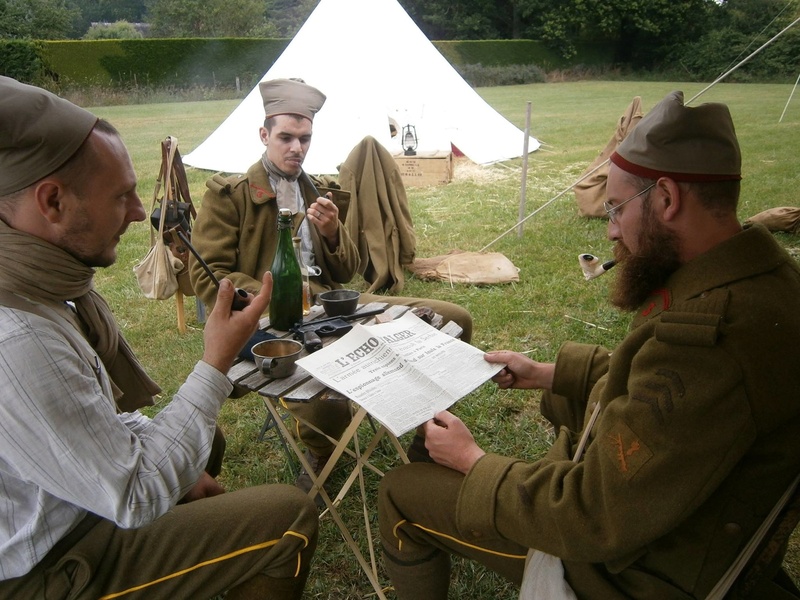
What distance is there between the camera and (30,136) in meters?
1.35

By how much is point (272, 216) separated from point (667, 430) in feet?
8.44

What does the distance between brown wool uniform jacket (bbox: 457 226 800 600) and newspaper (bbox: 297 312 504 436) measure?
350 mm

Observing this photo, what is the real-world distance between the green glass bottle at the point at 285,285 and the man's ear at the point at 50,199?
0.99m

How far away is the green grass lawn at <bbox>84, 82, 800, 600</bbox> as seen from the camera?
10.4 feet

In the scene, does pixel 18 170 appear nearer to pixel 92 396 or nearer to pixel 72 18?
pixel 92 396

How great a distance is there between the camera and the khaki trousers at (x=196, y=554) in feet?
4.86

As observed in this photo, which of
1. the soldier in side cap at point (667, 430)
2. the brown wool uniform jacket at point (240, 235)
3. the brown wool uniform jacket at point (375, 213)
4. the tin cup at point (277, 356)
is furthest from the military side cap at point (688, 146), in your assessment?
the brown wool uniform jacket at point (375, 213)

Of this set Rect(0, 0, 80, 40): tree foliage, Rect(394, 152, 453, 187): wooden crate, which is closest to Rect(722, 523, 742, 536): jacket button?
Rect(394, 152, 453, 187): wooden crate

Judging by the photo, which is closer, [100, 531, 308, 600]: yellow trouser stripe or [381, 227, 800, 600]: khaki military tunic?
[381, 227, 800, 600]: khaki military tunic

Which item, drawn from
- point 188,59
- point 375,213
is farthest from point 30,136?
point 188,59

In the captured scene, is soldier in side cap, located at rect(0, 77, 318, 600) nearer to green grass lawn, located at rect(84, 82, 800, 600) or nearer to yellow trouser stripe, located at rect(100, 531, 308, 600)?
yellow trouser stripe, located at rect(100, 531, 308, 600)

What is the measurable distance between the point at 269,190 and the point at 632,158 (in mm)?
2251

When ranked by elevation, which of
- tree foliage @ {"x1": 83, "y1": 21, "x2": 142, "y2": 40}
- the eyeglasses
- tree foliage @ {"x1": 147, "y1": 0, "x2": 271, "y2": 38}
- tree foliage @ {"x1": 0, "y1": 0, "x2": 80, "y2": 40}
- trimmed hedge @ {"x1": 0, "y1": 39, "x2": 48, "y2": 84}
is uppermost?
tree foliage @ {"x1": 147, "y1": 0, "x2": 271, "y2": 38}

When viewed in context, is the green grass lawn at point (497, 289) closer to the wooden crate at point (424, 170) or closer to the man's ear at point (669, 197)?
the wooden crate at point (424, 170)
